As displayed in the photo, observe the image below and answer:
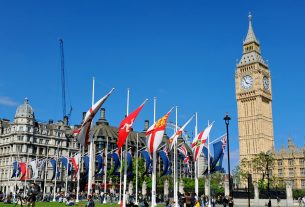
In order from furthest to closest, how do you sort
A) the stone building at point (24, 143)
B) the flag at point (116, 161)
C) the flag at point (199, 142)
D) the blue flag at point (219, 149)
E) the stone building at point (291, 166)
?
1. the stone building at point (291, 166)
2. the stone building at point (24, 143)
3. the flag at point (116, 161)
4. the blue flag at point (219, 149)
5. the flag at point (199, 142)

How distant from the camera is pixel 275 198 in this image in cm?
6662

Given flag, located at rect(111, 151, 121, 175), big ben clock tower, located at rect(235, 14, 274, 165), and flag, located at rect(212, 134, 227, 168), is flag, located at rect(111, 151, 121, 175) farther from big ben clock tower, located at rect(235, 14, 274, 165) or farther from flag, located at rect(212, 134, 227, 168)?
big ben clock tower, located at rect(235, 14, 274, 165)

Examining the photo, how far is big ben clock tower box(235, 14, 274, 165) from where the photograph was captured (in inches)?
5541

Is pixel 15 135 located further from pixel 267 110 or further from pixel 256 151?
pixel 267 110

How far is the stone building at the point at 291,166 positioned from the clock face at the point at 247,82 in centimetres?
2693

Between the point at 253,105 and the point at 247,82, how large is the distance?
30.8 ft

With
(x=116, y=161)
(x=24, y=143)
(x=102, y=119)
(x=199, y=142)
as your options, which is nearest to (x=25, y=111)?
(x=24, y=143)

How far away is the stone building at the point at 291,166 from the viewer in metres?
128

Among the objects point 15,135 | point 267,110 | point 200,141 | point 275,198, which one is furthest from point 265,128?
point 200,141

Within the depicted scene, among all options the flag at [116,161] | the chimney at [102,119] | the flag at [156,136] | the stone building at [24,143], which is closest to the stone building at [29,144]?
the stone building at [24,143]

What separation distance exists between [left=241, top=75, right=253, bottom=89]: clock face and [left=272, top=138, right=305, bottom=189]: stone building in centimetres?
2693

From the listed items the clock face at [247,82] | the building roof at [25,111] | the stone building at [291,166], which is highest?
the clock face at [247,82]

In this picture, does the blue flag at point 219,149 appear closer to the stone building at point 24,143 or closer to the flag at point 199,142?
the flag at point 199,142

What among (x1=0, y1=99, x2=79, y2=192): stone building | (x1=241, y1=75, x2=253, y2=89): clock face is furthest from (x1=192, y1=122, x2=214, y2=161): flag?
(x1=241, y1=75, x2=253, y2=89): clock face
